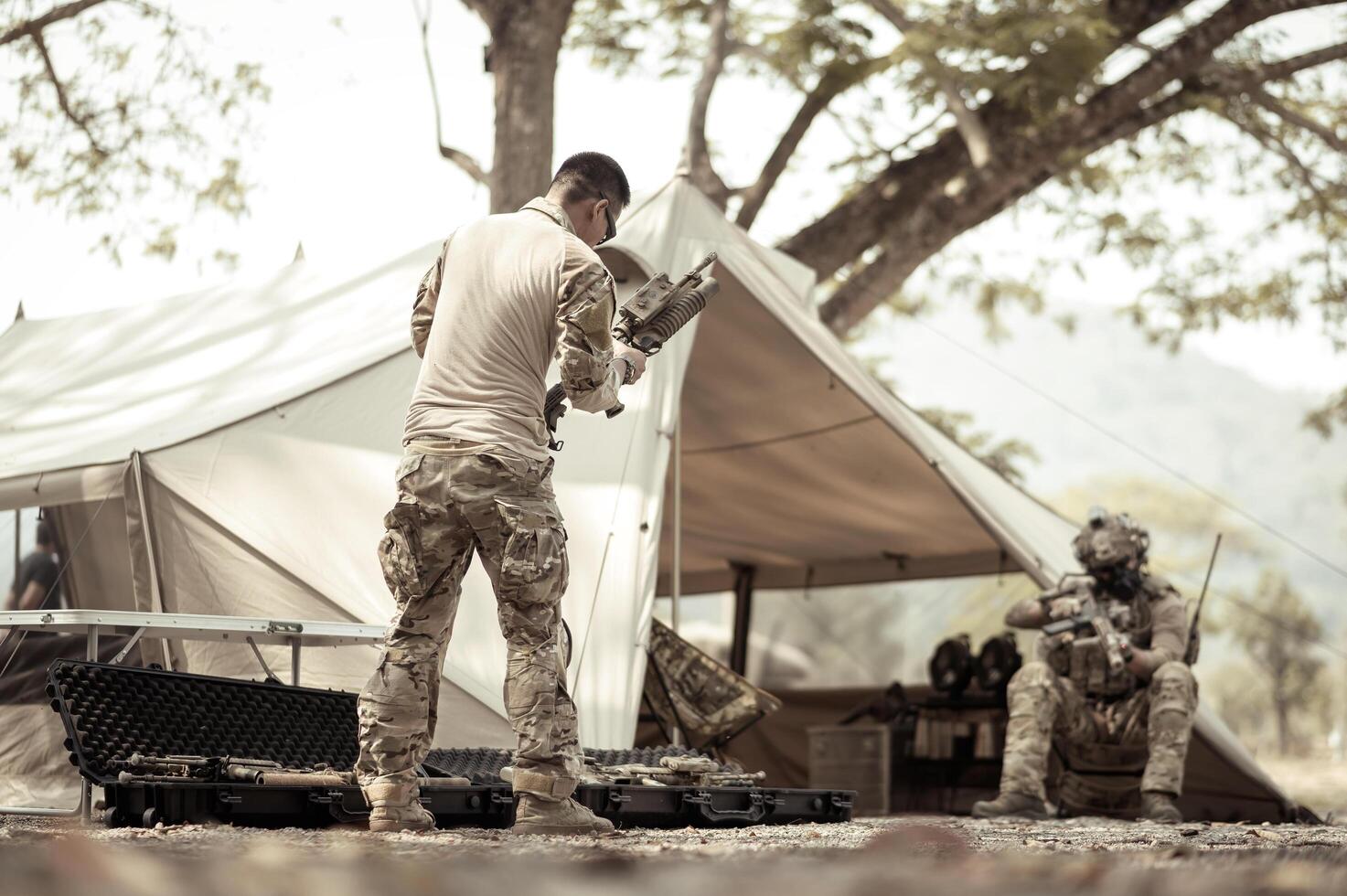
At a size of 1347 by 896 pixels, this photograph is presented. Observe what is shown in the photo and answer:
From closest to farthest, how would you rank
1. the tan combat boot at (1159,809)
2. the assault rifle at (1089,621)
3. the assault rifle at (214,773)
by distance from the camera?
1. the assault rifle at (214,773)
2. the tan combat boot at (1159,809)
3. the assault rifle at (1089,621)

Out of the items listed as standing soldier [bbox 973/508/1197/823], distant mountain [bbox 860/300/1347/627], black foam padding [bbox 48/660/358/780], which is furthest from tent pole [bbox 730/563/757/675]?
distant mountain [bbox 860/300/1347/627]

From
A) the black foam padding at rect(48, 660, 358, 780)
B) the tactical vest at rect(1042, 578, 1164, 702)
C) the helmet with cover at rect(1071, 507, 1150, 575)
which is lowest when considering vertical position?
the black foam padding at rect(48, 660, 358, 780)

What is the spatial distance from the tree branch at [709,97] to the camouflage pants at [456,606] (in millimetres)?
6059

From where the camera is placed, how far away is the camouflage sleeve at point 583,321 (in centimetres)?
318

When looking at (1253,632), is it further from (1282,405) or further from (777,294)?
(1282,405)

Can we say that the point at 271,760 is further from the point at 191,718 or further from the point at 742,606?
the point at 742,606

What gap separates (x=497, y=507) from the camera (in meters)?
3.12

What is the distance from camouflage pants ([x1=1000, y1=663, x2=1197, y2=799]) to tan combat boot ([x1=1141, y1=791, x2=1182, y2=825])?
2cm

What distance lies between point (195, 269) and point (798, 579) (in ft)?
20.5

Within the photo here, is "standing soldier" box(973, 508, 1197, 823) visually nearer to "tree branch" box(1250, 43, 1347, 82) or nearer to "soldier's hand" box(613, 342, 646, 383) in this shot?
"soldier's hand" box(613, 342, 646, 383)

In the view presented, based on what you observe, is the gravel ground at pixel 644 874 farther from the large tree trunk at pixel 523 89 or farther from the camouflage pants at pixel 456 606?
the large tree trunk at pixel 523 89

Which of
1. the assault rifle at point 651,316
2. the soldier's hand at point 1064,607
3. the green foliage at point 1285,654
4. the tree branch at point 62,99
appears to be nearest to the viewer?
the assault rifle at point 651,316

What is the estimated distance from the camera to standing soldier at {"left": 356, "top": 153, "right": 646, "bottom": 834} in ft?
10.2

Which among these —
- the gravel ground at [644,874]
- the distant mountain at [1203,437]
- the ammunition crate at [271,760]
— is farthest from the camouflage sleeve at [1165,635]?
the distant mountain at [1203,437]
